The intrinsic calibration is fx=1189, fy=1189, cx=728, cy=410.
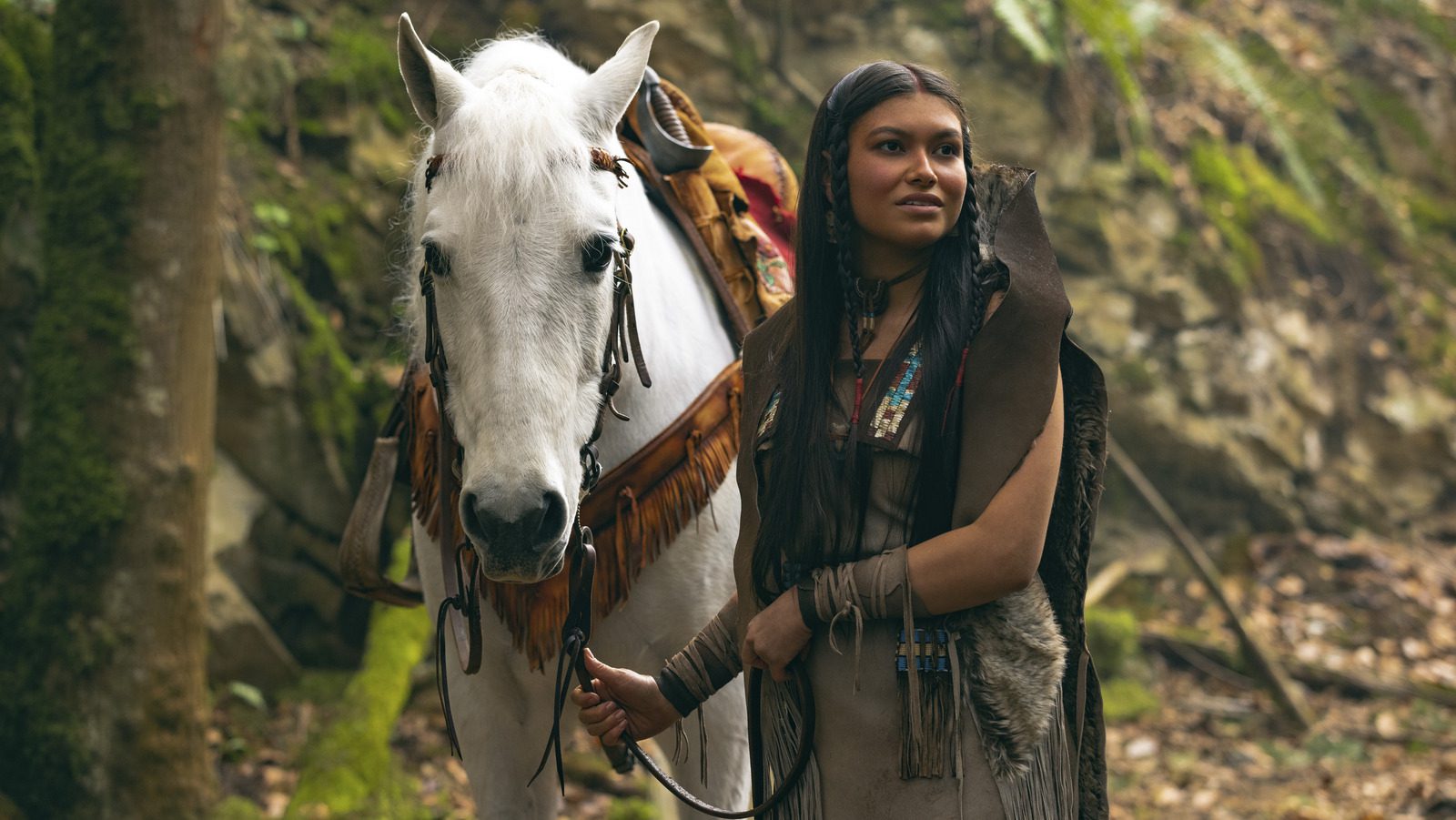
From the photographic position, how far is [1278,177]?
7949mm

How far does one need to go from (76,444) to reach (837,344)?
294 centimetres

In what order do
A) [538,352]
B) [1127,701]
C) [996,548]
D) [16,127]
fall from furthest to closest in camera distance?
[1127,701] → [16,127] → [538,352] → [996,548]

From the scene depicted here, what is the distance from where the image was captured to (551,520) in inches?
73.9

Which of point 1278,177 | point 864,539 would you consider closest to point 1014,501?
point 864,539

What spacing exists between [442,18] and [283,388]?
2583 millimetres

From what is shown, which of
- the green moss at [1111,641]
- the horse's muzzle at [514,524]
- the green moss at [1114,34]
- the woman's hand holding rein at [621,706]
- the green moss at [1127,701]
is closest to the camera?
the horse's muzzle at [514,524]

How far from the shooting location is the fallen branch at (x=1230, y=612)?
18.2 feet

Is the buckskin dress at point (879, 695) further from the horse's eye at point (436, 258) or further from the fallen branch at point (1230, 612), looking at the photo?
the fallen branch at point (1230, 612)

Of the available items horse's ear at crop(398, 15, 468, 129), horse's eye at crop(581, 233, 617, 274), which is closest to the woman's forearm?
horse's eye at crop(581, 233, 617, 274)

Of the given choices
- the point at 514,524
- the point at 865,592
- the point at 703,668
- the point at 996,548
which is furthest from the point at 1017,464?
the point at 514,524

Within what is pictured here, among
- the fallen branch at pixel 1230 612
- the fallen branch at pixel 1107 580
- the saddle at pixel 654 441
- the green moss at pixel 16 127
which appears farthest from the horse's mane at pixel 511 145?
the fallen branch at pixel 1107 580

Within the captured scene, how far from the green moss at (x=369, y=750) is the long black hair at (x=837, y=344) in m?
2.74

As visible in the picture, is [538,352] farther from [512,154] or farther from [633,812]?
[633,812]

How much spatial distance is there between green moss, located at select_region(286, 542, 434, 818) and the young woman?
2.63 metres
